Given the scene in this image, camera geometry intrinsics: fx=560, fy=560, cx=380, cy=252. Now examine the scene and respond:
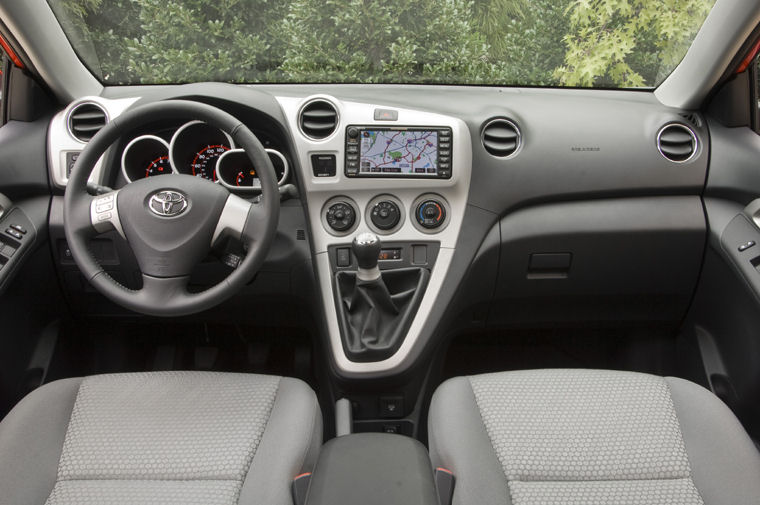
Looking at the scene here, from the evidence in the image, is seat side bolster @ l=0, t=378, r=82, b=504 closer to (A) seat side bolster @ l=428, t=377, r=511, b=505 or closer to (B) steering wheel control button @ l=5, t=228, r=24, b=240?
(B) steering wheel control button @ l=5, t=228, r=24, b=240

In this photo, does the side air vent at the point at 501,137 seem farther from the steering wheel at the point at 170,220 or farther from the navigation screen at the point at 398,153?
the steering wheel at the point at 170,220

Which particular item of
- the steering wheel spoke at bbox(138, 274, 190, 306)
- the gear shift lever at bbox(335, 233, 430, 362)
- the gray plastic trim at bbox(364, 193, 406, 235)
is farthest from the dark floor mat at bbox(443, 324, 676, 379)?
the steering wheel spoke at bbox(138, 274, 190, 306)

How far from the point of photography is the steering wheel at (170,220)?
1335 mm

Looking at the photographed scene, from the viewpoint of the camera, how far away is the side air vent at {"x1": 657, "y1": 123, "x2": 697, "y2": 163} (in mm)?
1865

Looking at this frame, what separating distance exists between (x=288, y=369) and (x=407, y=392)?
69cm

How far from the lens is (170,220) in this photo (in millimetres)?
1369

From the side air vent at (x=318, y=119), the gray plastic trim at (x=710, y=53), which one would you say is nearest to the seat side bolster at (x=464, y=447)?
the side air vent at (x=318, y=119)

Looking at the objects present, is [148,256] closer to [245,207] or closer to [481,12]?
[245,207]

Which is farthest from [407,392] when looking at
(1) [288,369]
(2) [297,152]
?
(2) [297,152]

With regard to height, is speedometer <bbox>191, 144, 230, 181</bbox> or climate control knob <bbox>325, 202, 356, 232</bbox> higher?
speedometer <bbox>191, 144, 230, 181</bbox>

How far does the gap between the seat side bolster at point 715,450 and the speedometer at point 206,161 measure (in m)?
1.50

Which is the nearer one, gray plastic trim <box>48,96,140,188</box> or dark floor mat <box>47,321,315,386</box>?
gray plastic trim <box>48,96,140,188</box>

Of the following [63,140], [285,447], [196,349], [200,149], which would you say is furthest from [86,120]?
[285,447]

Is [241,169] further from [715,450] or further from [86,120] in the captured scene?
[715,450]
